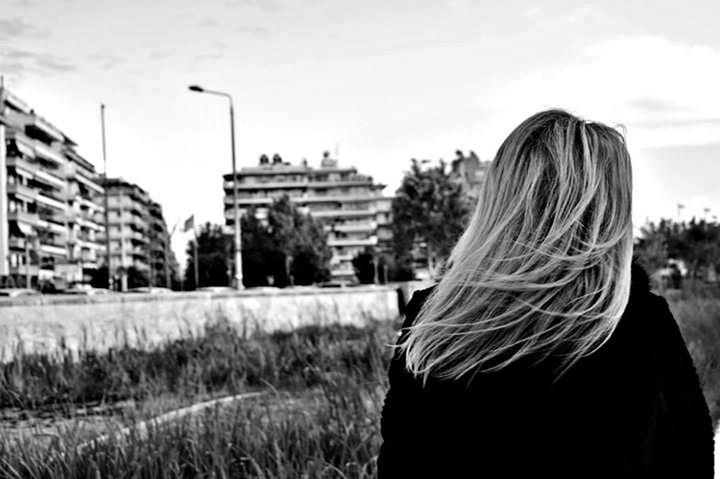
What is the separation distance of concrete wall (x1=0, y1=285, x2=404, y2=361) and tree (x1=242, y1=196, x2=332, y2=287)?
214ft

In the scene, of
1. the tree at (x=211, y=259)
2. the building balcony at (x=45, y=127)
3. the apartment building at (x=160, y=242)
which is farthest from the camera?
the apartment building at (x=160, y=242)

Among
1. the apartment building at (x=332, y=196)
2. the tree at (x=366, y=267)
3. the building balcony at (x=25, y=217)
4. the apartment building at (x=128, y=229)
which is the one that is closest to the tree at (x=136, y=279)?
the building balcony at (x=25, y=217)

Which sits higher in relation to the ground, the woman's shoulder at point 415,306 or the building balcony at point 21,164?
the building balcony at point 21,164

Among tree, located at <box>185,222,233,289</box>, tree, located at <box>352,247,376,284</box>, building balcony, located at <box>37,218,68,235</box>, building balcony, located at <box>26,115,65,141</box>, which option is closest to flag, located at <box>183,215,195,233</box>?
tree, located at <box>185,222,233,289</box>

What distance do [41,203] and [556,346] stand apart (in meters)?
114

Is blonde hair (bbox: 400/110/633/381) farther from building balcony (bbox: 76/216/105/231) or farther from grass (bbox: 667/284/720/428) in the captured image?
building balcony (bbox: 76/216/105/231)

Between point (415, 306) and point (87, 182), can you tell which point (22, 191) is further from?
point (415, 306)

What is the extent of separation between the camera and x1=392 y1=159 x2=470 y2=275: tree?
68312 millimetres

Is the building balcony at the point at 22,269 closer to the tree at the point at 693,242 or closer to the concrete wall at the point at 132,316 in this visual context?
the tree at the point at 693,242

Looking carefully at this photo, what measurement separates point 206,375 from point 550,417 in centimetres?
1005

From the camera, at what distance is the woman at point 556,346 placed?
6.57ft

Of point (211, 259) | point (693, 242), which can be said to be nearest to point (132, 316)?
point (693, 242)

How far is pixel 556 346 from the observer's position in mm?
2031

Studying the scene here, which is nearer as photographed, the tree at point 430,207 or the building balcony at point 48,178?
the tree at point 430,207
